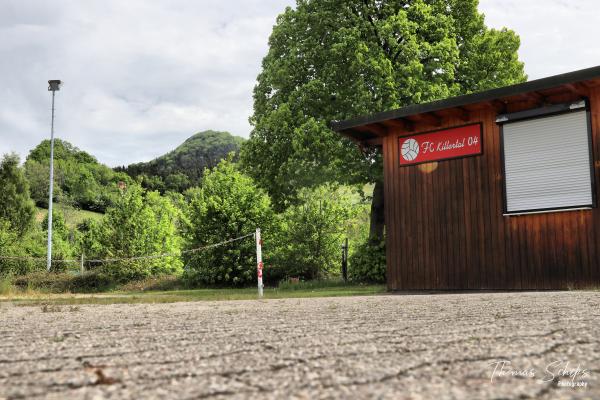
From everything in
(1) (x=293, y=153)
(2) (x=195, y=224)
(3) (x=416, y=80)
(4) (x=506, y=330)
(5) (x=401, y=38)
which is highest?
(5) (x=401, y=38)

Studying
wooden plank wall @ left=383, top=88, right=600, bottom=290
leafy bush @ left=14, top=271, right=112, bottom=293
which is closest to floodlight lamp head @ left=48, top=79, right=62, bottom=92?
leafy bush @ left=14, top=271, right=112, bottom=293

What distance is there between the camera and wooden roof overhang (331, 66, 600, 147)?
39.6 ft

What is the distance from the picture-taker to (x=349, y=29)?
20094mm

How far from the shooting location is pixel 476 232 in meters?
13.6

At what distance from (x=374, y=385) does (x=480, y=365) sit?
65cm

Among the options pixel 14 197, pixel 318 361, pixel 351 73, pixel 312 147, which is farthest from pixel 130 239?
pixel 318 361

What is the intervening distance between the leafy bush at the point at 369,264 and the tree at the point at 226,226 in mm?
5712

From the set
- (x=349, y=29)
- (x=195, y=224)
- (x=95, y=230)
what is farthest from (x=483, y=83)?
(x=95, y=230)

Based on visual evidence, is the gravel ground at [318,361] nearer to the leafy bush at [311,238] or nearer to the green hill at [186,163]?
the green hill at [186,163]

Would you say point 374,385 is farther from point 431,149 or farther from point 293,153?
point 293,153

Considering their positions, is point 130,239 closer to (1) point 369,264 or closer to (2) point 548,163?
(1) point 369,264

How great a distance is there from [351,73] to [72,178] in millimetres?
59784

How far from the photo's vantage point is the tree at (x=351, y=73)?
19.2 metres

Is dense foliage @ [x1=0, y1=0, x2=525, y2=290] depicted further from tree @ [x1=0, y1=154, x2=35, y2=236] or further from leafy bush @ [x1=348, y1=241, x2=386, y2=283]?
tree @ [x1=0, y1=154, x2=35, y2=236]
